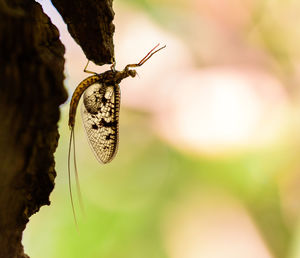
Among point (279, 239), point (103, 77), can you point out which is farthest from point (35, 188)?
point (279, 239)

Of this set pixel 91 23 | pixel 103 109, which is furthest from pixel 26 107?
pixel 103 109

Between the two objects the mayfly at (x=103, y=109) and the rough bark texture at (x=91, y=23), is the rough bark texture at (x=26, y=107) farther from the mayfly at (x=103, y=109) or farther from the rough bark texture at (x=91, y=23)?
the mayfly at (x=103, y=109)

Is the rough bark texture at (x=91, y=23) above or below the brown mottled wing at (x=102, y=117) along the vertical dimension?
below

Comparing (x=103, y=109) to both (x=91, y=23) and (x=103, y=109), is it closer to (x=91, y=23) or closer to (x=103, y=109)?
(x=103, y=109)

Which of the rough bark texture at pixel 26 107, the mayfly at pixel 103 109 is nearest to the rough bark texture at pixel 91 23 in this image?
the rough bark texture at pixel 26 107

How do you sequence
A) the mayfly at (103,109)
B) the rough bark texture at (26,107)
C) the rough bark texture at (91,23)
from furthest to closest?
the mayfly at (103,109), the rough bark texture at (91,23), the rough bark texture at (26,107)

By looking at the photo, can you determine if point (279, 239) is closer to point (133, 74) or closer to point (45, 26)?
point (133, 74)
